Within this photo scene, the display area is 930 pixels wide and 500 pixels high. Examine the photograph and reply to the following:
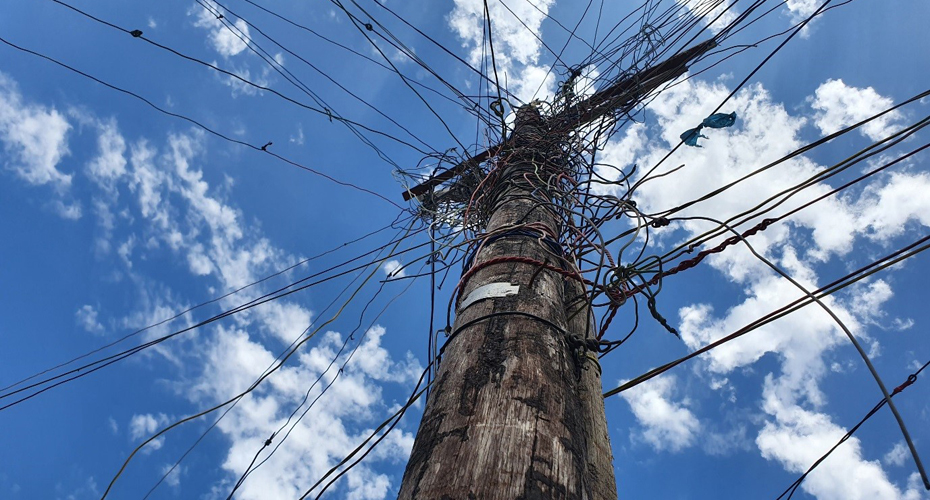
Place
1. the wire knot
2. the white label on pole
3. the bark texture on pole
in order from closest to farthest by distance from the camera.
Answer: the bark texture on pole < the white label on pole < the wire knot

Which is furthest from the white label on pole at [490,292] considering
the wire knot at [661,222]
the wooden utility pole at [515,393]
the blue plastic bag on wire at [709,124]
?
the blue plastic bag on wire at [709,124]

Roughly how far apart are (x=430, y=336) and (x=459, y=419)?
1.54 meters

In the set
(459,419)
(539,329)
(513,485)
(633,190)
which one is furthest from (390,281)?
(513,485)

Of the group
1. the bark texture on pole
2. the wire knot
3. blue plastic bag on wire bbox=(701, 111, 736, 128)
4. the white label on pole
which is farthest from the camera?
blue plastic bag on wire bbox=(701, 111, 736, 128)

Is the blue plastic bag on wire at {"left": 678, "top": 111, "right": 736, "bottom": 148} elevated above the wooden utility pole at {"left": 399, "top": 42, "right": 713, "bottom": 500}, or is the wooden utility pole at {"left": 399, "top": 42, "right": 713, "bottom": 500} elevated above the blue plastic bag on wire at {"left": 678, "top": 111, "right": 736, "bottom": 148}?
the blue plastic bag on wire at {"left": 678, "top": 111, "right": 736, "bottom": 148}

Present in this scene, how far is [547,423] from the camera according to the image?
4.14ft

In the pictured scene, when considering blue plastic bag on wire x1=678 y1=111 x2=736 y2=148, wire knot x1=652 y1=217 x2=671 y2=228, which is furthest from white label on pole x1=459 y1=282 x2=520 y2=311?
blue plastic bag on wire x1=678 y1=111 x2=736 y2=148

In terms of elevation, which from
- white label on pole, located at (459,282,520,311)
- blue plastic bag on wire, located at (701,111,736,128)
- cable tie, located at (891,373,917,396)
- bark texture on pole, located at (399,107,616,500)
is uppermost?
blue plastic bag on wire, located at (701,111,736,128)

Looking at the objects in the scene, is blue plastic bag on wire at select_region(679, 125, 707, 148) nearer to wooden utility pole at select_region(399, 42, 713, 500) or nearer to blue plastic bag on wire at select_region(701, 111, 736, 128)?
blue plastic bag on wire at select_region(701, 111, 736, 128)

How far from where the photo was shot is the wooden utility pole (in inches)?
43.5

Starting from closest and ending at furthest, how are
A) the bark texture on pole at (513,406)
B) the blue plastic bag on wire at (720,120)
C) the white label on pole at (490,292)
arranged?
the bark texture on pole at (513,406) → the white label on pole at (490,292) → the blue plastic bag on wire at (720,120)

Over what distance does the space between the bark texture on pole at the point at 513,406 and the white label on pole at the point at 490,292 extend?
3 cm

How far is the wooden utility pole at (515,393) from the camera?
110cm

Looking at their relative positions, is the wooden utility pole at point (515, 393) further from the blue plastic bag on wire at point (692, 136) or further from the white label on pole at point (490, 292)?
the blue plastic bag on wire at point (692, 136)
